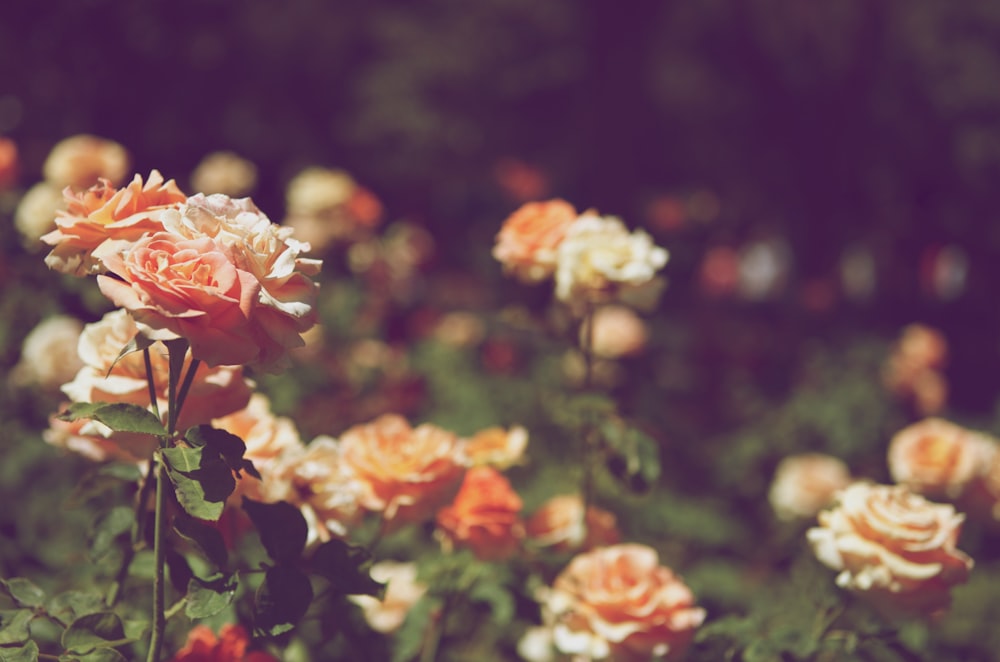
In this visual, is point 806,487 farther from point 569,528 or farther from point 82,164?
point 82,164

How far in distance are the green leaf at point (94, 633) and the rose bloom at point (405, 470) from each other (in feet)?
1.11

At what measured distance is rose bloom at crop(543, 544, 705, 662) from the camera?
116cm

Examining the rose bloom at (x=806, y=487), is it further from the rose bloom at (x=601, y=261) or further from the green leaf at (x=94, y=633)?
the green leaf at (x=94, y=633)

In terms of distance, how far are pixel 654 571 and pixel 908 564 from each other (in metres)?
0.32

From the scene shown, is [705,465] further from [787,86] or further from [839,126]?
[787,86]

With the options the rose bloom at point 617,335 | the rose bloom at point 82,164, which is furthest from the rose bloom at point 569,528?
the rose bloom at point 617,335

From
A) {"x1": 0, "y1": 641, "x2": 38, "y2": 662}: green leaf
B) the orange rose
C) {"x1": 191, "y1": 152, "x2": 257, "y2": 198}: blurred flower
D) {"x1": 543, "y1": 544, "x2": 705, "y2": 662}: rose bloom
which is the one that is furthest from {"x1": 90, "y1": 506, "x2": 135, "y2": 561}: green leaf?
{"x1": 191, "y1": 152, "x2": 257, "y2": 198}: blurred flower

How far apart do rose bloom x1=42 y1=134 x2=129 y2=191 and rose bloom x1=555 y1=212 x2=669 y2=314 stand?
156 cm

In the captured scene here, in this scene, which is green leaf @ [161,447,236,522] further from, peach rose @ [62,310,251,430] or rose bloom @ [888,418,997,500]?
rose bloom @ [888,418,997,500]

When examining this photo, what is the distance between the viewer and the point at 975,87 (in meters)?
7.49

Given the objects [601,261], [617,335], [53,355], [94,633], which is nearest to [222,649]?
[94,633]

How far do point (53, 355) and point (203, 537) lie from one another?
118cm

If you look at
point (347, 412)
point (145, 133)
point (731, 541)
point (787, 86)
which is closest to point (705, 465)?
point (731, 541)

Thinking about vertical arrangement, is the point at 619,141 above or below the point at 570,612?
above
